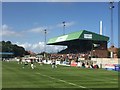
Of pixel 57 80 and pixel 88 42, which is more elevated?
pixel 88 42

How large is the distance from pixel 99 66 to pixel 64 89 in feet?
158

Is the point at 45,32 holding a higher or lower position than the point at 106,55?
higher

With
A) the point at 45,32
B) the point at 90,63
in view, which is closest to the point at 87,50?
the point at 45,32

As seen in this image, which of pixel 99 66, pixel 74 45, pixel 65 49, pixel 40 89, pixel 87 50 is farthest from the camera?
pixel 65 49

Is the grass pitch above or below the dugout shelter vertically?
below

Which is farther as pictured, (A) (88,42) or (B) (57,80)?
(A) (88,42)

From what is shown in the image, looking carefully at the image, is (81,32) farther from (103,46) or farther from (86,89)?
(86,89)

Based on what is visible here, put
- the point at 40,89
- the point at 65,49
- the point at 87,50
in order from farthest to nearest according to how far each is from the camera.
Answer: the point at 65,49
the point at 87,50
the point at 40,89

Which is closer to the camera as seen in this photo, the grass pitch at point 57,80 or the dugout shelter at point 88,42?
the grass pitch at point 57,80

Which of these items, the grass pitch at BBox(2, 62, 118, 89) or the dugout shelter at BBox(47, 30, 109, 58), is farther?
the dugout shelter at BBox(47, 30, 109, 58)

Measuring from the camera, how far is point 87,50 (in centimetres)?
11862

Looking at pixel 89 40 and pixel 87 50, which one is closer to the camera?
pixel 89 40

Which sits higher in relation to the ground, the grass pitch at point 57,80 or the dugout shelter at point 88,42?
the dugout shelter at point 88,42

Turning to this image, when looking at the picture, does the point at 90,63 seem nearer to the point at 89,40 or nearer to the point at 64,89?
the point at 89,40
